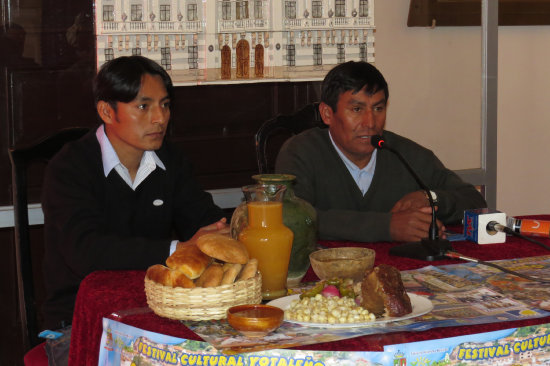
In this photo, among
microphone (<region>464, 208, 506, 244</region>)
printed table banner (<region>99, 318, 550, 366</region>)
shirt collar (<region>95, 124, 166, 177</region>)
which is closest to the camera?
printed table banner (<region>99, 318, 550, 366</region>)

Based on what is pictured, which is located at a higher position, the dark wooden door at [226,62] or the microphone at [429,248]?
the dark wooden door at [226,62]

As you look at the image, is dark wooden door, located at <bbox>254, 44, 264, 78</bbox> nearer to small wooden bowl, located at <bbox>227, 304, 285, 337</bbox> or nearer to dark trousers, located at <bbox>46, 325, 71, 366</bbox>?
dark trousers, located at <bbox>46, 325, 71, 366</bbox>

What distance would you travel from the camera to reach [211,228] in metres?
2.08

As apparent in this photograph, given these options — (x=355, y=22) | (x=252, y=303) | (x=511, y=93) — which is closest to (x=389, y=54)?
(x=355, y=22)

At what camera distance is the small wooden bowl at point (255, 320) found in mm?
1319

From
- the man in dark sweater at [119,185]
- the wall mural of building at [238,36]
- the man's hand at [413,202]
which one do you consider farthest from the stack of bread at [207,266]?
the wall mural of building at [238,36]

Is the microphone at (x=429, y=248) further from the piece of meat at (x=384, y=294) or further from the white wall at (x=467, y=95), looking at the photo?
the white wall at (x=467, y=95)

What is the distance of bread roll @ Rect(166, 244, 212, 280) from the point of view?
4.75ft

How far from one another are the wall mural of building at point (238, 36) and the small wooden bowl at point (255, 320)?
200 cm

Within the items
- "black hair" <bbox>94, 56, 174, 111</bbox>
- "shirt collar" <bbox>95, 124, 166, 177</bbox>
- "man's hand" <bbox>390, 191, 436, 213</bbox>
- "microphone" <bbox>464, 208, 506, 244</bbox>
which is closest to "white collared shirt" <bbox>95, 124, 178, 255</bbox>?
"shirt collar" <bbox>95, 124, 166, 177</bbox>

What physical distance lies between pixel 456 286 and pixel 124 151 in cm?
110

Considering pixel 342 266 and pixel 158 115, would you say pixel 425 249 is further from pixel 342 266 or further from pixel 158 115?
pixel 158 115

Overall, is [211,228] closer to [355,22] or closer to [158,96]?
[158,96]

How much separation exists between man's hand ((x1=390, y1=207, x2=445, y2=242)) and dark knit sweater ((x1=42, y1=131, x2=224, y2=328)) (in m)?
0.59
